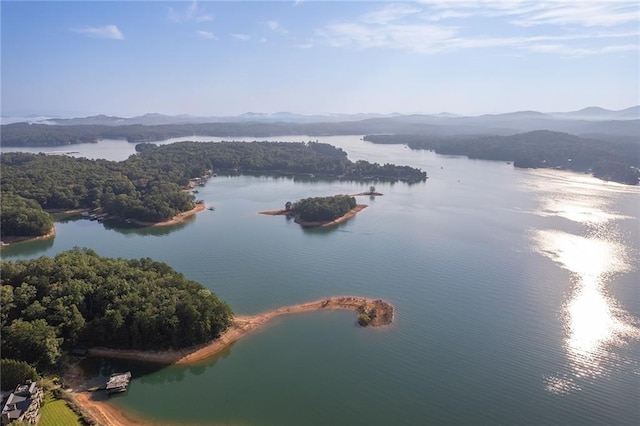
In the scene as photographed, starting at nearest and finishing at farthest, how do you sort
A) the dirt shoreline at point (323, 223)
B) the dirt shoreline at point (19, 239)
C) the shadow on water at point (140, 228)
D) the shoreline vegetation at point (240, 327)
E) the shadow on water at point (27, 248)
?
the shoreline vegetation at point (240, 327)
the shadow on water at point (27, 248)
the dirt shoreline at point (19, 239)
the shadow on water at point (140, 228)
the dirt shoreline at point (323, 223)

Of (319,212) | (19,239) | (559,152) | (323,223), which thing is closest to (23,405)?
(19,239)

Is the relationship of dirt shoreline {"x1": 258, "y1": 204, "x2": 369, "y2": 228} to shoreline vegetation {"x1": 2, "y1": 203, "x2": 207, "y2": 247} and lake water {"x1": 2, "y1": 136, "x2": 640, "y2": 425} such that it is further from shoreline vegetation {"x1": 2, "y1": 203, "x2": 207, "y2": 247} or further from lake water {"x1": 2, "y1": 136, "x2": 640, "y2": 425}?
shoreline vegetation {"x1": 2, "y1": 203, "x2": 207, "y2": 247}

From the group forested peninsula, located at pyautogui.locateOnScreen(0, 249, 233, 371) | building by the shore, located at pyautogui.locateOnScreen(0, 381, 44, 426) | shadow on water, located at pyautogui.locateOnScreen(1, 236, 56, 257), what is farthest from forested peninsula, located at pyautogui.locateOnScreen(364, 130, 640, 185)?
building by the shore, located at pyautogui.locateOnScreen(0, 381, 44, 426)

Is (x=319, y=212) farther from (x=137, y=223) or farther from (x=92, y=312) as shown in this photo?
(x=92, y=312)

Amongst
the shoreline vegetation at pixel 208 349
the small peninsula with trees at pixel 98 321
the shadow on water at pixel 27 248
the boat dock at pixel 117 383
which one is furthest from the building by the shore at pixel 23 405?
the shadow on water at pixel 27 248

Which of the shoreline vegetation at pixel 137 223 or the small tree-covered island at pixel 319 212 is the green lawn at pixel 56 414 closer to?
the shoreline vegetation at pixel 137 223

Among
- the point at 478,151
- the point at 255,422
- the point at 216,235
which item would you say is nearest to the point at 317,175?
the point at 216,235
